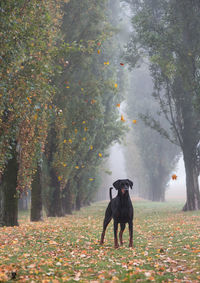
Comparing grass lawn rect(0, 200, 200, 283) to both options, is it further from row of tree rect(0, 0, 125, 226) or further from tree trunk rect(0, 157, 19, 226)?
row of tree rect(0, 0, 125, 226)

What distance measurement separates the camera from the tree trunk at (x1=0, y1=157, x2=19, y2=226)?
617 inches

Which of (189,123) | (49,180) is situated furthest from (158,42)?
(49,180)

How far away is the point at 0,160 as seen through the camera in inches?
535

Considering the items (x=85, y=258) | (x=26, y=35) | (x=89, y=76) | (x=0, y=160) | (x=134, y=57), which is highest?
(x=134, y=57)

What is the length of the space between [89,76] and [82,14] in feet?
14.9

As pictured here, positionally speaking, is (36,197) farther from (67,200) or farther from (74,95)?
(67,200)

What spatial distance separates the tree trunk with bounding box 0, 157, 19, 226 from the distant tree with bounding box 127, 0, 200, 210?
12704 millimetres

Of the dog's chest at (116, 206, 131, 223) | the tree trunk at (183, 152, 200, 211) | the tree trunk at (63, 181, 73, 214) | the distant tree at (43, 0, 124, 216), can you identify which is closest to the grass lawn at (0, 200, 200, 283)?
the dog's chest at (116, 206, 131, 223)

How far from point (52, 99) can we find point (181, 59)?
9.61 m

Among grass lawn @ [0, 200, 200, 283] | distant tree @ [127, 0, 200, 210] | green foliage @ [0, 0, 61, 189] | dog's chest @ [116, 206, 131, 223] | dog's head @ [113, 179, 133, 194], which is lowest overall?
grass lawn @ [0, 200, 200, 283]

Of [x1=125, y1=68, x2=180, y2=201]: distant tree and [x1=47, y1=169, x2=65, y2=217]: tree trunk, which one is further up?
[x1=125, y1=68, x2=180, y2=201]: distant tree

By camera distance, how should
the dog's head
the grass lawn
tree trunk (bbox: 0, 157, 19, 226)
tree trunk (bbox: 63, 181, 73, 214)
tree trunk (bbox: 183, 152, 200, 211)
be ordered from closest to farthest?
the grass lawn < the dog's head < tree trunk (bbox: 0, 157, 19, 226) < tree trunk (bbox: 183, 152, 200, 211) < tree trunk (bbox: 63, 181, 73, 214)

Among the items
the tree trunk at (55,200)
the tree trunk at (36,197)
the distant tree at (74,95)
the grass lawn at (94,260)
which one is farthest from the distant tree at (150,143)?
the grass lawn at (94,260)

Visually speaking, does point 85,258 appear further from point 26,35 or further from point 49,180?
point 49,180
